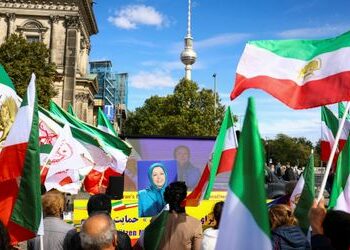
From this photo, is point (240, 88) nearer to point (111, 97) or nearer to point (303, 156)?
point (111, 97)

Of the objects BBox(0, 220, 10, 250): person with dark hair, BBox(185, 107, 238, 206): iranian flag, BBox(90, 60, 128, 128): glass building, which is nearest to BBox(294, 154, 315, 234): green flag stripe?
BBox(185, 107, 238, 206): iranian flag

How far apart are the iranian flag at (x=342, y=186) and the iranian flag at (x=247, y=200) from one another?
2173 mm

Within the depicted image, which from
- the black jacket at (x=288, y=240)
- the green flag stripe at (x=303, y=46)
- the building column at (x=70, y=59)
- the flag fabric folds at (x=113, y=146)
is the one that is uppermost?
the building column at (x=70, y=59)

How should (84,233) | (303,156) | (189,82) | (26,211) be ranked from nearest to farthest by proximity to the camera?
(84,233) → (26,211) → (189,82) → (303,156)

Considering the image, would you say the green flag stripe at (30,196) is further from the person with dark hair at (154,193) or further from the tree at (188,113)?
the tree at (188,113)

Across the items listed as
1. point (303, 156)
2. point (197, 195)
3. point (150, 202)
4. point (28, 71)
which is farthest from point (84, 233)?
point (303, 156)

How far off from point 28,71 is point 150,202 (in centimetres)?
2556

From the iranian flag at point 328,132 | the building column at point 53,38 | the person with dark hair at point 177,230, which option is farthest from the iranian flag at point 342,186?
the building column at point 53,38

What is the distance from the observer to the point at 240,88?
4.75 meters

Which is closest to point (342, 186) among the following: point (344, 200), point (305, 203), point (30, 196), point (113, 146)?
point (344, 200)

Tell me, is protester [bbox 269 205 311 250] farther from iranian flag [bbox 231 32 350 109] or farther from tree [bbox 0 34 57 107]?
tree [bbox 0 34 57 107]

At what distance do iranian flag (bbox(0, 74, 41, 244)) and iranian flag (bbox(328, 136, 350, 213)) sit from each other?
111 inches

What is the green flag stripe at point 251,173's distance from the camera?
3031mm

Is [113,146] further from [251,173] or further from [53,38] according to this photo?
[53,38]
